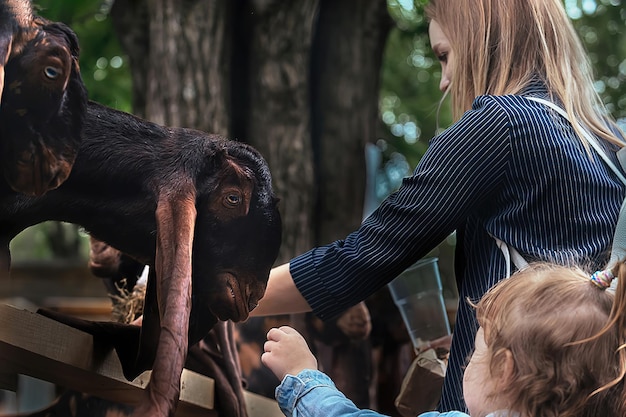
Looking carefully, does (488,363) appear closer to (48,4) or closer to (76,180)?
(76,180)

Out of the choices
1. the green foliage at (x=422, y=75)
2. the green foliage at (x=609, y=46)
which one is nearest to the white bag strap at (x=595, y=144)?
the green foliage at (x=422, y=75)

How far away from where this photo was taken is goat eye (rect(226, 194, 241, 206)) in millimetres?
1729

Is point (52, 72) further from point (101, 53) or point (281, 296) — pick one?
point (101, 53)

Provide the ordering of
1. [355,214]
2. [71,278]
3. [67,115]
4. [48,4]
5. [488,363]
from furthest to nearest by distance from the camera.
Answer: [71,278] → [355,214] → [48,4] → [67,115] → [488,363]

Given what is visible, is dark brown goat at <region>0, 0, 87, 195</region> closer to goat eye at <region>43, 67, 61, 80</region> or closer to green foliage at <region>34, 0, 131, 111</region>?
goat eye at <region>43, 67, 61, 80</region>

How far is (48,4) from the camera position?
73.0 inches

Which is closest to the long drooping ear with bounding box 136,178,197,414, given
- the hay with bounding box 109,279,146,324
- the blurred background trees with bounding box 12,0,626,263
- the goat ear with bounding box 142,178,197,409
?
the goat ear with bounding box 142,178,197,409

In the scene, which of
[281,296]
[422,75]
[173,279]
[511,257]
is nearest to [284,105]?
[281,296]

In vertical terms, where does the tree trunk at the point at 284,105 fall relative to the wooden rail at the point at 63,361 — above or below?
above

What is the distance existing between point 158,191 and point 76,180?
0.15m

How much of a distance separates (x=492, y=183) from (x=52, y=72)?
78 centimetres

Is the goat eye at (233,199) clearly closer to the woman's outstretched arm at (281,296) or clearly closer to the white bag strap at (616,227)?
the woman's outstretched arm at (281,296)

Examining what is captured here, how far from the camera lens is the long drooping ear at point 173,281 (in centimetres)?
159

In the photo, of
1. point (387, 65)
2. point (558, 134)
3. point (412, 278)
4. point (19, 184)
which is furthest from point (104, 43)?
point (387, 65)
